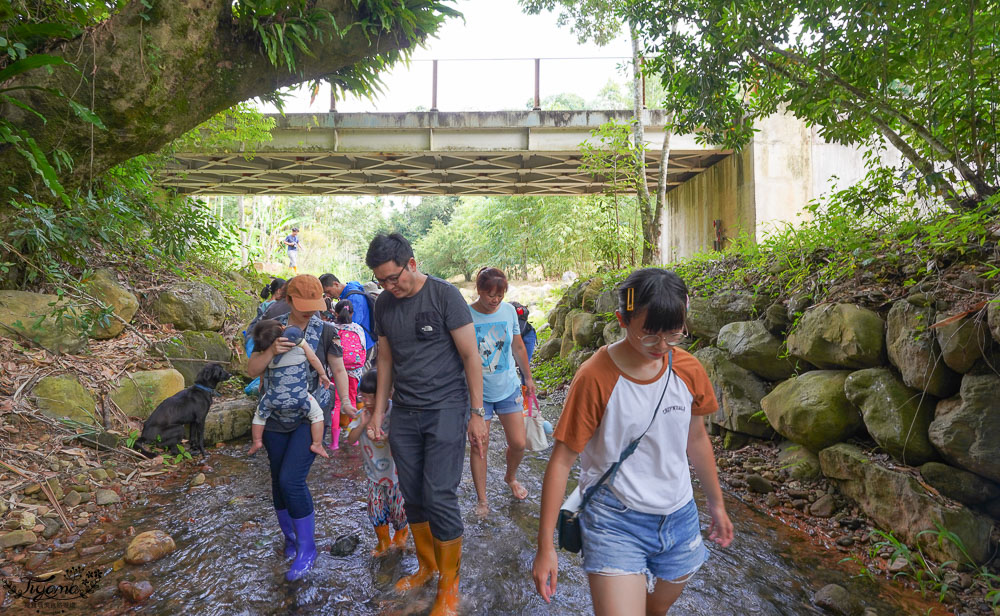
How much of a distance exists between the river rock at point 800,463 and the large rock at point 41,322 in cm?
722

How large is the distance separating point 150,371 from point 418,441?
16.3ft

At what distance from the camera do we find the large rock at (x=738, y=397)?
556cm

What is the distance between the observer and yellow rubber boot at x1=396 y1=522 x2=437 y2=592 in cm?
327

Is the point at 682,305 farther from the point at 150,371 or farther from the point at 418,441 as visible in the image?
the point at 150,371

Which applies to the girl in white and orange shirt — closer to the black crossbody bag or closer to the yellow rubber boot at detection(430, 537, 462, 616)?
the black crossbody bag

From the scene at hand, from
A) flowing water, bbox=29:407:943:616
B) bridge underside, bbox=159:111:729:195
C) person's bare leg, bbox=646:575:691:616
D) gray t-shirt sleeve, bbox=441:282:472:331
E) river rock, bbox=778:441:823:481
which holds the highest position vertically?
bridge underside, bbox=159:111:729:195

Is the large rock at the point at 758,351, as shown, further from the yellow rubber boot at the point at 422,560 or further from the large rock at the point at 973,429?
the yellow rubber boot at the point at 422,560

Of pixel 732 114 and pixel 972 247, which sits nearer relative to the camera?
pixel 972 247

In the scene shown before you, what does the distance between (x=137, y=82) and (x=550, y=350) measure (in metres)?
9.28

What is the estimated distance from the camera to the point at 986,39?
157 inches

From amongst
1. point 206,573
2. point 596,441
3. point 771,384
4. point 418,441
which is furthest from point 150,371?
point 771,384

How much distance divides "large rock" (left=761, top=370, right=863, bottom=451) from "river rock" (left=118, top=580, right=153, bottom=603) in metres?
4.83

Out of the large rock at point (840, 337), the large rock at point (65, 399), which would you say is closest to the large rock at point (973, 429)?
the large rock at point (840, 337)

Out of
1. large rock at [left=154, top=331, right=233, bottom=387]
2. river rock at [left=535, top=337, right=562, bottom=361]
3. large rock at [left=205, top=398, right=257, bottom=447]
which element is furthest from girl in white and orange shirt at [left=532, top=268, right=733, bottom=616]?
river rock at [left=535, top=337, right=562, bottom=361]
